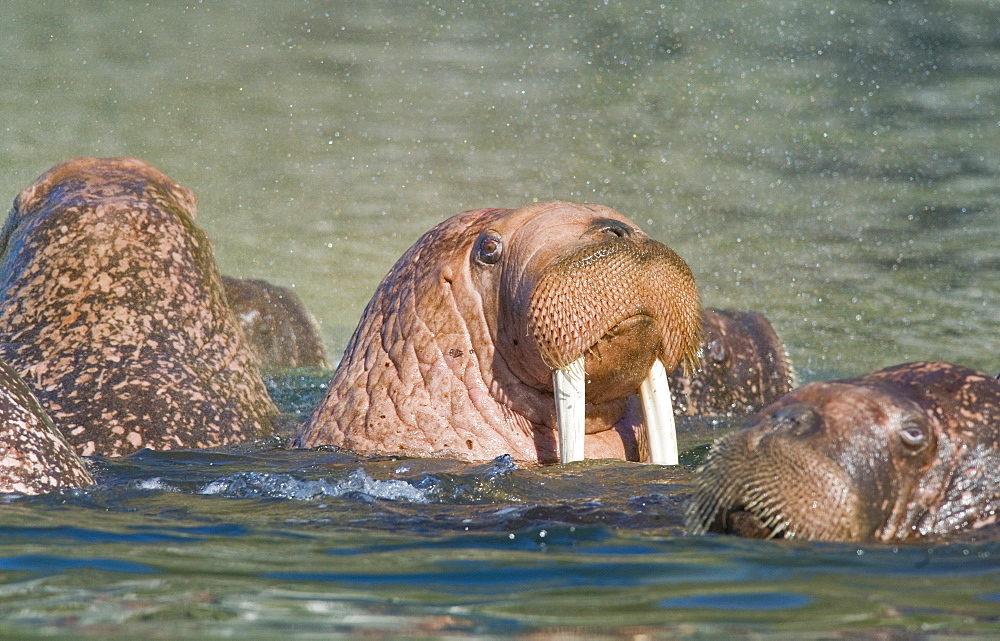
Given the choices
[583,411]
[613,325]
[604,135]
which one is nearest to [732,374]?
[583,411]

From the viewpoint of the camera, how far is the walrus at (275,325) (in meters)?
12.2

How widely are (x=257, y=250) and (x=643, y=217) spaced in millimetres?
9949

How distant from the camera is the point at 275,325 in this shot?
12391mm

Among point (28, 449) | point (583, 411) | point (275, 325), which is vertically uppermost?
point (275, 325)

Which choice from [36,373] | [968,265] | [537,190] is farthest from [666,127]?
[36,373]

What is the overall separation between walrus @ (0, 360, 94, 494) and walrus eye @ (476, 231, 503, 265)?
5.49 ft

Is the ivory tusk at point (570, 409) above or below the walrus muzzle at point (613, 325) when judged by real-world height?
below

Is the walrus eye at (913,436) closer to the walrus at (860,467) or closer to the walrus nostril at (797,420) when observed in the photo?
the walrus at (860,467)

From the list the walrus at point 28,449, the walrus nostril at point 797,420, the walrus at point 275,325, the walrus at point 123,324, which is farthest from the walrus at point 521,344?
the walrus at point 275,325

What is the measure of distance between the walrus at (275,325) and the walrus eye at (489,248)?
705 cm

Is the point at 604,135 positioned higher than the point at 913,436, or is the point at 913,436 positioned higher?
the point at 604,135

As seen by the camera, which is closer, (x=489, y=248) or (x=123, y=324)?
(x=489, y=248)

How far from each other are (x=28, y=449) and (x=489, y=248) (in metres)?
1.82

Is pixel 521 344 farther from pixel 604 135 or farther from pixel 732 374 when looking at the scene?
pixel 604 135
